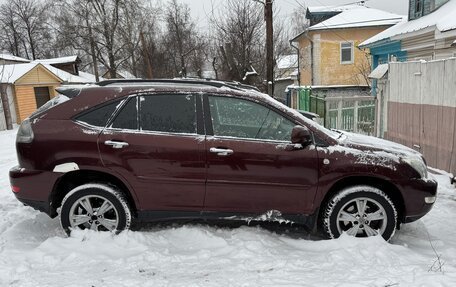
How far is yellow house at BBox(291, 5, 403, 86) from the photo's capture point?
2573 cm

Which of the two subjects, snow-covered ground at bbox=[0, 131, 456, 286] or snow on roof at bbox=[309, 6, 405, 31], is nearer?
snow-covered ground at bbox=[0, 131, 456, 286]

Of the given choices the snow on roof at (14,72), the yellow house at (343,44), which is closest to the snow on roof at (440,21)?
the yellow house at (343,44)

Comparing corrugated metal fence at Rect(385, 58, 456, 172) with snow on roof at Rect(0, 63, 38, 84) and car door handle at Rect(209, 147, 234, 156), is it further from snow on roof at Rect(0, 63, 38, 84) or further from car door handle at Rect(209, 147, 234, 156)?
snow on roof at Rect(0, 63, 38, 84)

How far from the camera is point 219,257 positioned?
3.73m

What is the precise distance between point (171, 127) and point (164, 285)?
5.39 feet

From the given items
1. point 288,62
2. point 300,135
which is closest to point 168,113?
point 300,135

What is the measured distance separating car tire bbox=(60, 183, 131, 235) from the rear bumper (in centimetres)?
23

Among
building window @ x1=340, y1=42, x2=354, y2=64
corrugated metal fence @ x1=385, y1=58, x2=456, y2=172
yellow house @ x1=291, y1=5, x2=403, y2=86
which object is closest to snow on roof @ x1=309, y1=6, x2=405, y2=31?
yellow house @ x1=291, y1=5, x2=403, y2=86

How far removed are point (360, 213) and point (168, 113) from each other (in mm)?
2307

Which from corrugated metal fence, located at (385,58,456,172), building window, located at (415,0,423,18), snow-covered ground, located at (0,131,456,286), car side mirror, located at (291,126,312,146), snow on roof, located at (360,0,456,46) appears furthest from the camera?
building window, located at (415,0,423,18)

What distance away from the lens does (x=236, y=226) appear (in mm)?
4473

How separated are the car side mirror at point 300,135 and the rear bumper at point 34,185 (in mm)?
2510

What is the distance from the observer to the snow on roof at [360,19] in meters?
25.6

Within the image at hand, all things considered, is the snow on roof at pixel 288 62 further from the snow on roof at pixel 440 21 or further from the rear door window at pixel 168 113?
the rear door window at pixel 168 113
